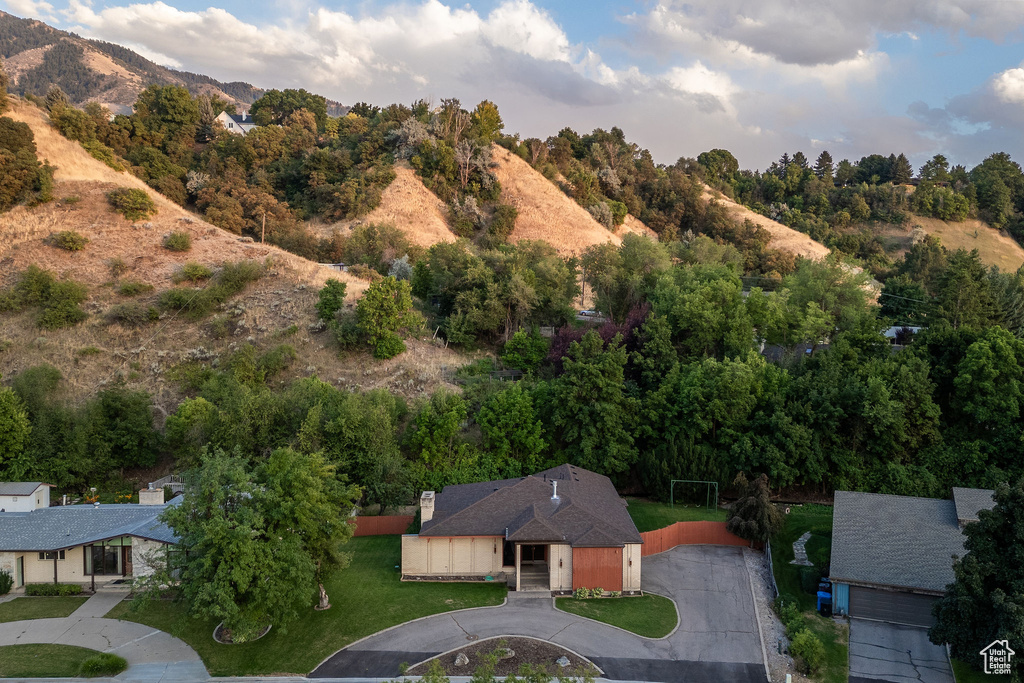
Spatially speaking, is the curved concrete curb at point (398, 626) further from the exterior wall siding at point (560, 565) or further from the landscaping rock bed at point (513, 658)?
the landscaping rock bed at point (513, 658)

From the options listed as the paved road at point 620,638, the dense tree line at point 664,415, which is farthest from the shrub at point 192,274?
the paved road at point 620,638

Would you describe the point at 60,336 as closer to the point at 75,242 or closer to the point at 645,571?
the point at 75,242

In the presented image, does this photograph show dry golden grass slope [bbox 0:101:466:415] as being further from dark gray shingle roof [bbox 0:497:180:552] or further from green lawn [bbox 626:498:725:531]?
green lawn [bbox 626:498:725:531]

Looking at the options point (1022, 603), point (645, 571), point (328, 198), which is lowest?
point (645, 571)

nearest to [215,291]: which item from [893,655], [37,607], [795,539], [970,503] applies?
[37,607]

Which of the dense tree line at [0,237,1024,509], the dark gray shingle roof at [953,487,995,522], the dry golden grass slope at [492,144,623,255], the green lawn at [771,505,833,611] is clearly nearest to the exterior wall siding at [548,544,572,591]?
the green lawn at [771,505,833,611]

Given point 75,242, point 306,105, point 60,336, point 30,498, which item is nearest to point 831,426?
point 30,498
